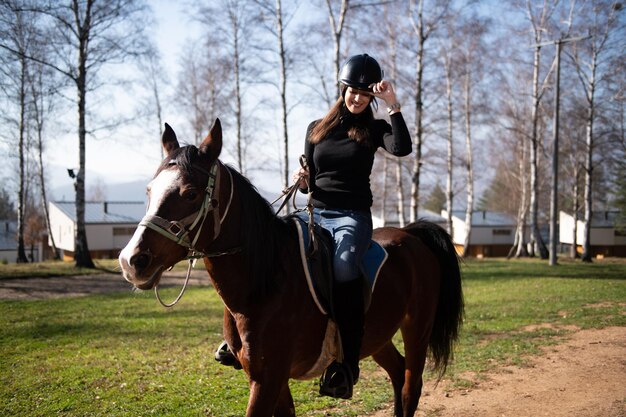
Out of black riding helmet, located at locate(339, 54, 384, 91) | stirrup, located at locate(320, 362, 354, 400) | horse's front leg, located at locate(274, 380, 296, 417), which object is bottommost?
horse's front leg, located at locate(274, 380, 296, 417)

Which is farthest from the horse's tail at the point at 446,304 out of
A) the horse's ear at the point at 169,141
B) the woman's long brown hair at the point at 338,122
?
the horse's ear at the point at 169,141

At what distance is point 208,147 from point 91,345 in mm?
6628

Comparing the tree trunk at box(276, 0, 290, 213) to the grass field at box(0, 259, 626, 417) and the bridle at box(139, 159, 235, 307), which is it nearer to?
the grass field at box(0, 259, 626, 417)

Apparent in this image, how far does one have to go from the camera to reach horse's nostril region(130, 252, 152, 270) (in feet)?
7.43

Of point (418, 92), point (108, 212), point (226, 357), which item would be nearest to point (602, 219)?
point (418, 92)

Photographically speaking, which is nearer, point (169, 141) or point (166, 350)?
point (169, 141)

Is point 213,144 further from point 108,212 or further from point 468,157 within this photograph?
point 108,212

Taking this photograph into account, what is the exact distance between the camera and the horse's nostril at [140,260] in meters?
2.27

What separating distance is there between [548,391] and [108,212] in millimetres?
41695

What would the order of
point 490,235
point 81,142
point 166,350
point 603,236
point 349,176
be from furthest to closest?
point 490,235 → point 603,236 → point 81,142 → point 166,350 → point 349,176

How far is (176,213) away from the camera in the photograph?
247 cm

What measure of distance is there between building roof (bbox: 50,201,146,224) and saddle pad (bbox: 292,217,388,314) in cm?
3852

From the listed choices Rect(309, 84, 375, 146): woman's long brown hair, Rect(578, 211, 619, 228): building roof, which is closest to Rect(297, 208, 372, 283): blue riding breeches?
Rect(309, 84, 375, 146): woman's long brown hair

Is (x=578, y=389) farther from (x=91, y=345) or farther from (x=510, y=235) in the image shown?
(x=510, y=235)
